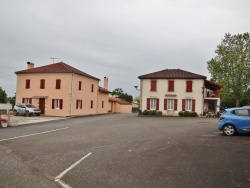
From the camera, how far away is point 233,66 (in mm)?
44844

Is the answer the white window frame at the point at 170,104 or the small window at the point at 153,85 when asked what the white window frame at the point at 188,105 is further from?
the small window at the point at 153,85

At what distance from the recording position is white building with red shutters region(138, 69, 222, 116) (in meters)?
37.3

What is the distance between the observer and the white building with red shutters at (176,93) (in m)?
37.3

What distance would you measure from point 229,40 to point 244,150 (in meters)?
40.6

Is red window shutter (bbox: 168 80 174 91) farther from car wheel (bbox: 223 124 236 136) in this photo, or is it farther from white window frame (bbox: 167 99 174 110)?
car wheel (bbox: 223 124 236 136)

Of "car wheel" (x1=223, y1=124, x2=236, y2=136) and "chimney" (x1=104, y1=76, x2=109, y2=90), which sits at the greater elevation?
"chimney" (x1=104, y1=76, x2=109, y2=90)

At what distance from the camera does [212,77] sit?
47562mm

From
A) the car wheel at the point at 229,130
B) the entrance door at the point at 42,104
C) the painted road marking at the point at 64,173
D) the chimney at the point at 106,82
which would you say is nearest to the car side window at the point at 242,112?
the car wheel at the point at 229,130

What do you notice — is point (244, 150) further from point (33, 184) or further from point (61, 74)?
point (61, 74)

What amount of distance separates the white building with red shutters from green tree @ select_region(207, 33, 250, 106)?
6.45 meters

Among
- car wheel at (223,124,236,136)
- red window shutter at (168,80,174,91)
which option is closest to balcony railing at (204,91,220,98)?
red window shutter at (168,80,174,91)

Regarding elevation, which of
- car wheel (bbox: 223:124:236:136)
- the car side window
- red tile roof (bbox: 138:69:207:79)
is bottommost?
car wheel (bbox: 223:124:236:136)

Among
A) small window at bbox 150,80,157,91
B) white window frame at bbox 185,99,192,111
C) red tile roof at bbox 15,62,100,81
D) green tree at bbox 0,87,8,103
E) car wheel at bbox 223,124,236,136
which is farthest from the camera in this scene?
green tree at bbox 0,87,8,103

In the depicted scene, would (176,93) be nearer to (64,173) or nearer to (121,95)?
(64,173)
